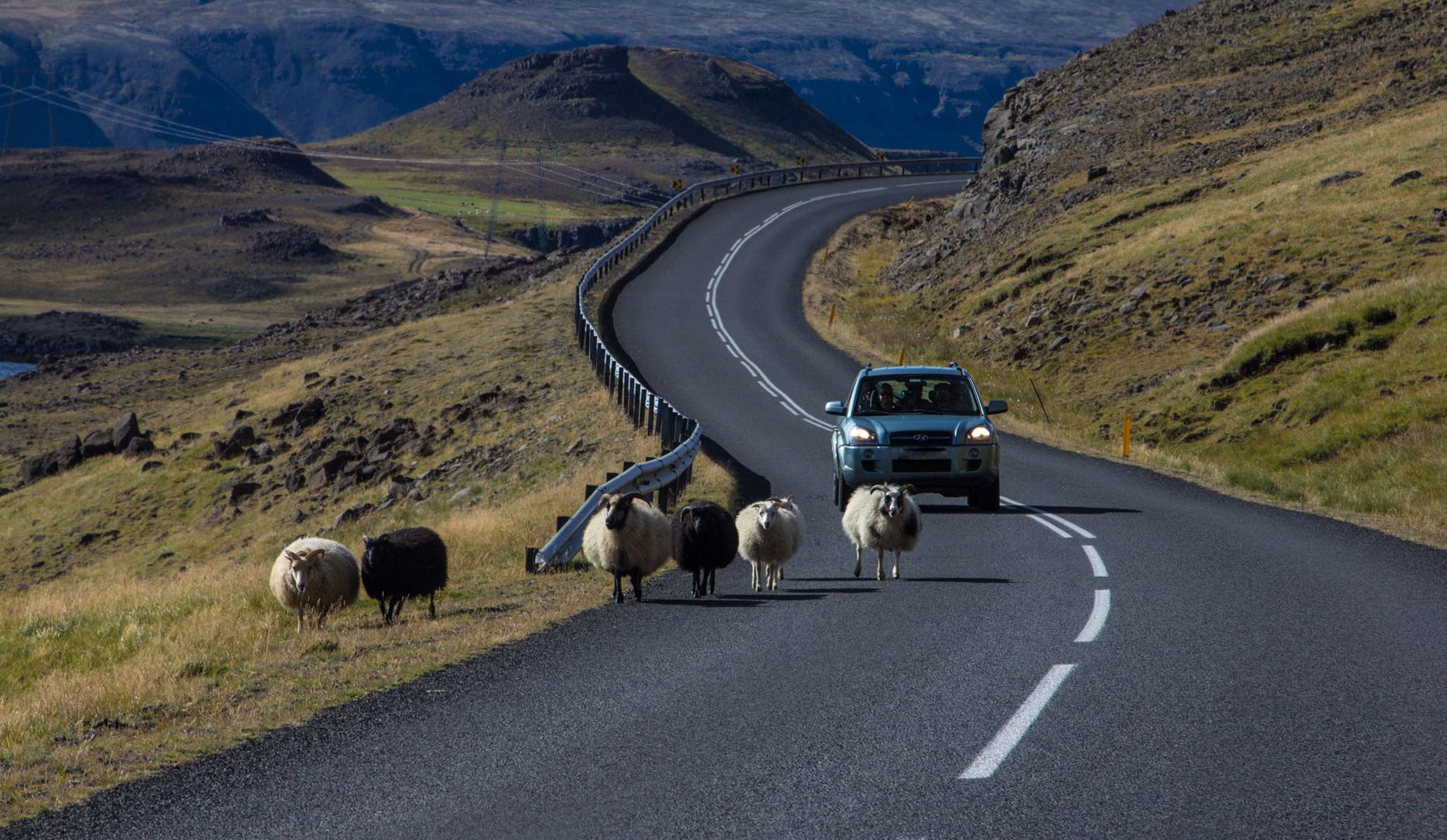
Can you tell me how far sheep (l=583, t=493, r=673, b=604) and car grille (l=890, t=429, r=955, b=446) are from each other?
19.0 ft

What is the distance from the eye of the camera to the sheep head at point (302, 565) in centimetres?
1302

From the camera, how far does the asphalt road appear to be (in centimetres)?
627

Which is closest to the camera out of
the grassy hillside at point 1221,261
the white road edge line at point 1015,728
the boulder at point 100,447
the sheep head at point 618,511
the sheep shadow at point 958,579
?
the white road edge line at point 1015,728

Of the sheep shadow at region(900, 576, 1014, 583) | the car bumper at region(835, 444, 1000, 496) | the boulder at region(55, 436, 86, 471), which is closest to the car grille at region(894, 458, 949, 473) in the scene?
the car bumper at region(835, 444, 1000, 496)

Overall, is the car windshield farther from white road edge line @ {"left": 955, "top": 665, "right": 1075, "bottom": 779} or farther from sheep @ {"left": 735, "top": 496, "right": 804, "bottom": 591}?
white road edge line @ {"left": 955, "top": 665, "right": 1075, "bottom": 779}

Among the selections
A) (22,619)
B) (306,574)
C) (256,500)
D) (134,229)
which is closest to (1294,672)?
(306,574)

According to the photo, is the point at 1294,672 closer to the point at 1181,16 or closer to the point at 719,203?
the point at 719,203

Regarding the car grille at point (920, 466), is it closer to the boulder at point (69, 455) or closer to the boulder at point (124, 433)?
the boulder at point (124, 433)

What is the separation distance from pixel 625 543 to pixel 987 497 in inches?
306

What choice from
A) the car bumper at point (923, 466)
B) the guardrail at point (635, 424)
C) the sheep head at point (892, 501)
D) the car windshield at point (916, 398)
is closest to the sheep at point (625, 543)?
the guardrail at point (635, 424)

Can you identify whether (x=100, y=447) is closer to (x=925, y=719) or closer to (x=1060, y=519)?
(x=1060, y=519)

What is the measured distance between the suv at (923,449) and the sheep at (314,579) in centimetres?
731

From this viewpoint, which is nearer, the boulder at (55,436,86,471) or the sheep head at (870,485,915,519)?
the sheep head at (870,485,915,519)

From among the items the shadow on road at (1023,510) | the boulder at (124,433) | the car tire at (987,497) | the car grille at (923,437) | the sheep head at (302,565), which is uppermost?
the car grille at (923,437)
